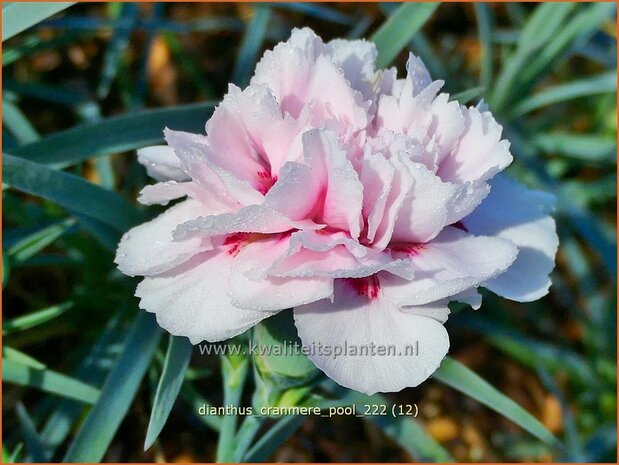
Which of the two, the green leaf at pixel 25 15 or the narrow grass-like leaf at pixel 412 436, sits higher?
the green leaf at pixel 25 15

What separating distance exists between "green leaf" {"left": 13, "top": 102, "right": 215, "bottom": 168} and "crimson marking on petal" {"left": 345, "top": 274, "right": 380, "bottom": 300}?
39 centimetres

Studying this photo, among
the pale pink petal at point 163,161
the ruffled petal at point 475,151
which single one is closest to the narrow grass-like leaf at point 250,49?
the pale pink petal at point 163,161

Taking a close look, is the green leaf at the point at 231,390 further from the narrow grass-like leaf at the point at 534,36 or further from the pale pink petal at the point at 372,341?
the narrow grass-like leaf at the point at 534,36

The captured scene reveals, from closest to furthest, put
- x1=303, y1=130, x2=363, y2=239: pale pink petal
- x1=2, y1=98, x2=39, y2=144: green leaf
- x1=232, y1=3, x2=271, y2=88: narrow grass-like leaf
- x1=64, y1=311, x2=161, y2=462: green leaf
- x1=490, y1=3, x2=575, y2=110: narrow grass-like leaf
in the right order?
Answer: x1=303, y1=130, x2=363, y2=239: pale pink petal → x1=64, y1=311, x2=161, y2=462: green leaf → x1=2, y1=98, x2=39, y2=144: green leaf → x1=232, y1=3, x2=271, y2=88: narrow grass-like leaf → x1=490, y1=3, x2=575, y2=110: narrow grass-like leaf

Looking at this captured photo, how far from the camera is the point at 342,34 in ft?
6.38

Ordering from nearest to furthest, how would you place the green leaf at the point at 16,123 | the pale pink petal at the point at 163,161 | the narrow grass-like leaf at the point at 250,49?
1. the pale pink petal at the point at 163,161
2. the green leaf at the point at 16,123
3. the narrow grass-like leaf at the point at 250,49

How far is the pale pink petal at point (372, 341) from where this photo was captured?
2.33 feet

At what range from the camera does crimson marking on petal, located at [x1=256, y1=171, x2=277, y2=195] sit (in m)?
0.75

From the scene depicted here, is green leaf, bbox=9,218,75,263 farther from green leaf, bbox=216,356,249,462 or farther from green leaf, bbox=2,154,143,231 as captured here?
green leaf, bbox=216,356,249,462

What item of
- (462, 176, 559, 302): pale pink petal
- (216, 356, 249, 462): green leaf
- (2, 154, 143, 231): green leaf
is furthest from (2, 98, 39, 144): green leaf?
(462, 176, 559, 302): pale pink petal

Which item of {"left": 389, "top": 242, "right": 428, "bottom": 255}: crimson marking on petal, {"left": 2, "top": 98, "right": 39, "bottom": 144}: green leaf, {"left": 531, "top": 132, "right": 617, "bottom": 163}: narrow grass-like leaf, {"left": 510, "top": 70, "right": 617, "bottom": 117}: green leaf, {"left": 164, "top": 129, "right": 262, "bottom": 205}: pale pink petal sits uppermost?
{"left": 510, "top": 70, "right": 617, "bottom": 117}: green leaf

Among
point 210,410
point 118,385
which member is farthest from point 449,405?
point 118,385

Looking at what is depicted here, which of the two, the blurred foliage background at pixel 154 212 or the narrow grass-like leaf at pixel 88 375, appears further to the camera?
the narrow grass-like leaf at pixel 88 375

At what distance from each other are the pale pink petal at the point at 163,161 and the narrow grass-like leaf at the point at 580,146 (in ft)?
3.54
